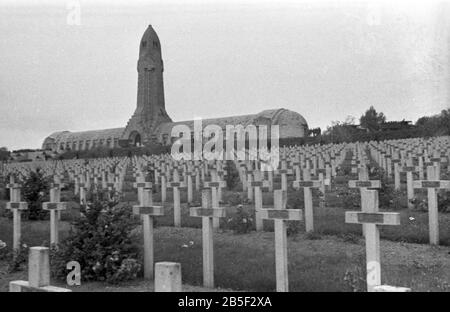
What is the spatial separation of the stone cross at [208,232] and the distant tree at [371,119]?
152 feet

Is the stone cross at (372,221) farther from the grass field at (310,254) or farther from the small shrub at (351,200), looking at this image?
the small shrub at (351,200)

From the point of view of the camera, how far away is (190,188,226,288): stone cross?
5.57m

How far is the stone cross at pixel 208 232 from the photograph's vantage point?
18.3ft

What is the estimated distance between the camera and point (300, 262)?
6285 millimetres

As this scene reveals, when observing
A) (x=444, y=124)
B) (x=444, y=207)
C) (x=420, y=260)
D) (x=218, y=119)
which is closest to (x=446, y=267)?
(x=420, y=260)

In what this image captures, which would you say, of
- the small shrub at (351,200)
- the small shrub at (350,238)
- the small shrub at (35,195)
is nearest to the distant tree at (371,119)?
the small shrub at (351,200)

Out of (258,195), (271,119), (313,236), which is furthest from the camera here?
(271,119)

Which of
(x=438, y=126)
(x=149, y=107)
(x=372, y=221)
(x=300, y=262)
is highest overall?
(x=149, y=107)

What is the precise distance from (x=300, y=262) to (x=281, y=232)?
115 centimetres

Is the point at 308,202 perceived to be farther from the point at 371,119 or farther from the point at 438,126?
the point at 371,119

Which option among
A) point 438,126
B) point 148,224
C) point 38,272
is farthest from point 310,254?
point 438,126

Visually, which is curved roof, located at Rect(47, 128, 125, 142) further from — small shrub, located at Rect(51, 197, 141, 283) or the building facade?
small shrub, located at Rect(51, 197, 141, 283)

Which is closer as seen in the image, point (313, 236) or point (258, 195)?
point (313, 236)

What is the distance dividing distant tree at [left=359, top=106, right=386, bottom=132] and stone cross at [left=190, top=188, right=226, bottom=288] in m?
46.4
